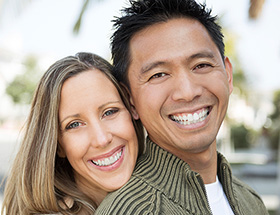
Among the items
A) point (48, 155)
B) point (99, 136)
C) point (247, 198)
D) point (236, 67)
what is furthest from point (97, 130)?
point (236, 67)

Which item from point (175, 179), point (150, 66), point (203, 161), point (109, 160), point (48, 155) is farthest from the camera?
point (48, 155)

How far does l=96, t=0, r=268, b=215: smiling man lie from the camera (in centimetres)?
215

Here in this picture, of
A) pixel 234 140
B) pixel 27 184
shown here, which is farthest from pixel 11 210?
pixel 234 140

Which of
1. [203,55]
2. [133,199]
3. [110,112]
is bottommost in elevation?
[133,199]

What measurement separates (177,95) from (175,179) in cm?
49

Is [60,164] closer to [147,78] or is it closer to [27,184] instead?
[27,184]

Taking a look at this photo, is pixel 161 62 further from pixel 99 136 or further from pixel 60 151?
pixel 60 151

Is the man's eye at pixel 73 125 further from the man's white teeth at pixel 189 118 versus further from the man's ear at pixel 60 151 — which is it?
the man's white teeth at pixel 189 118

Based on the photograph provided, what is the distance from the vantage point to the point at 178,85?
222 centimetres

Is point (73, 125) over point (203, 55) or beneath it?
beneath

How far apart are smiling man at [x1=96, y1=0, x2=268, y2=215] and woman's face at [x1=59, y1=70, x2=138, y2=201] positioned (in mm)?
149

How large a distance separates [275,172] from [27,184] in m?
13.5

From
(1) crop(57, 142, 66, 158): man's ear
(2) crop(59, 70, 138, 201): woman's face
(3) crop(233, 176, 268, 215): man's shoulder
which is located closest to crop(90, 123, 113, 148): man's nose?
(2) crop(59, 70, 138, 201): woman's face

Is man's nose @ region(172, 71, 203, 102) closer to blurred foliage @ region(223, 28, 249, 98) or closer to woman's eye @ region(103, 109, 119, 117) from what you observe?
woman's eye @ region(103, 109, 119, 117)
